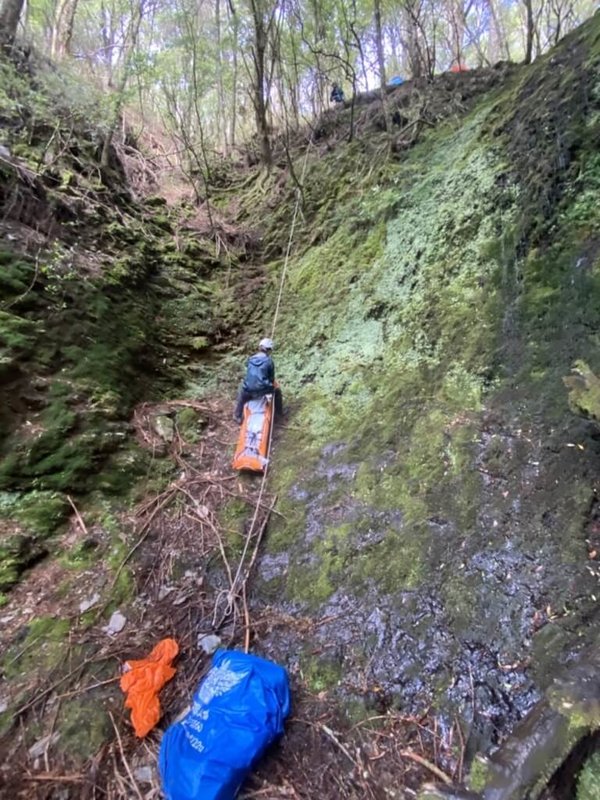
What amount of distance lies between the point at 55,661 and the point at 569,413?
160 inches

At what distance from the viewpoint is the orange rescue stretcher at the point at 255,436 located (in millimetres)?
4500

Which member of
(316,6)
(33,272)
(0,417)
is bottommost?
(0,417)

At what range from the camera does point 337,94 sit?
9.37m

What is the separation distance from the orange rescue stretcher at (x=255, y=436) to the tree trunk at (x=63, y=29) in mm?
9803

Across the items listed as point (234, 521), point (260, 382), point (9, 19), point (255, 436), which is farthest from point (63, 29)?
point (234, 521)

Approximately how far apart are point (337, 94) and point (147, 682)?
10.9 m

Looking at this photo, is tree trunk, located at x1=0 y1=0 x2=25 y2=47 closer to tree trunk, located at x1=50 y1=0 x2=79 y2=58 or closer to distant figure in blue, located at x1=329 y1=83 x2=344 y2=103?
tree trunk, located at x1=50 y1=0 x2=79 y2=58

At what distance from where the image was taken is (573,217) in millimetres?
3682

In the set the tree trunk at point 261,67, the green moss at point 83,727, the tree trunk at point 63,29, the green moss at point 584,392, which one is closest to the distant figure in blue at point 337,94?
the tree trunk at point 261,67

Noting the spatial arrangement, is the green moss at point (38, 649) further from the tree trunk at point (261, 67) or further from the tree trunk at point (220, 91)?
the tree trunk at point (220, 91)

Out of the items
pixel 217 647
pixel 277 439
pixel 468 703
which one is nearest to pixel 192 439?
pixel 277 439

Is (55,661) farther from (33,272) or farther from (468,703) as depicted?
(33,272)

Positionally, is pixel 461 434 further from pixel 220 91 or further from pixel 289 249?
pixel 220 91

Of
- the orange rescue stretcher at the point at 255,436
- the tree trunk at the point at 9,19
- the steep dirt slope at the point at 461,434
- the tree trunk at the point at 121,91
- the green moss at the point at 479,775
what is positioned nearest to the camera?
the green moss at the point at 479,775
